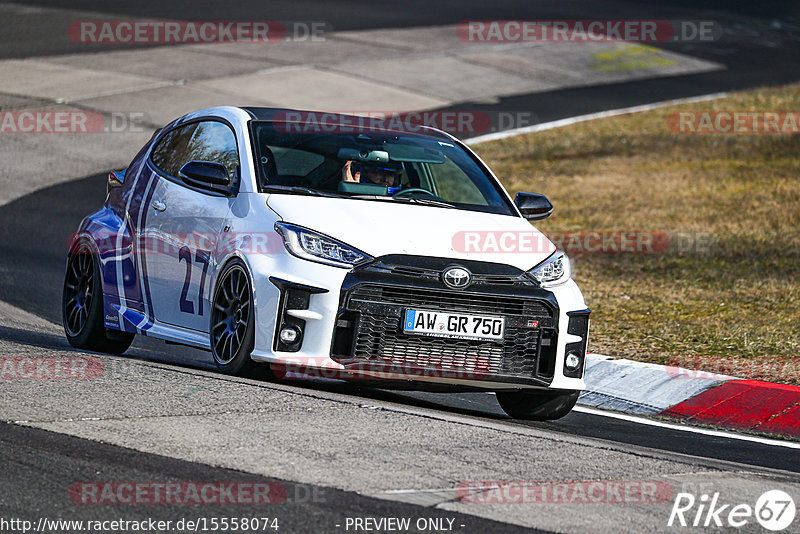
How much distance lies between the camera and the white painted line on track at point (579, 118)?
72.5 feet

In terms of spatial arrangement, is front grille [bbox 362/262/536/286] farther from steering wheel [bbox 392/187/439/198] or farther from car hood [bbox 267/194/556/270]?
steering wheel [bbox 392/187/439/198]

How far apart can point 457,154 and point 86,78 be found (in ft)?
50.6

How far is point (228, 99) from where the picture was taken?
2230 cm

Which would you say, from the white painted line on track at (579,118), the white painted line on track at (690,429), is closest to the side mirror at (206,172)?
the white painted line on track at (690,429)

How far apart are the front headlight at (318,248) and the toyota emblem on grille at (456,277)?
427 mm

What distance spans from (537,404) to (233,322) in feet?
6.23

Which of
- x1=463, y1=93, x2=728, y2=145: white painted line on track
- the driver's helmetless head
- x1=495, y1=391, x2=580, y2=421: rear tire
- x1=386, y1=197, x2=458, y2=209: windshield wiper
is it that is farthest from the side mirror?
x1=463, y1=93, x2=728, y2=145: white painted line on track

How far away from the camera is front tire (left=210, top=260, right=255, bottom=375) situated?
7.54 meters

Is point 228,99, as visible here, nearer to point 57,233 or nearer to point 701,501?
point 57,233

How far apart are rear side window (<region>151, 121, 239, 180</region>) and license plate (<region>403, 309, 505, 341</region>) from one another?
170cm

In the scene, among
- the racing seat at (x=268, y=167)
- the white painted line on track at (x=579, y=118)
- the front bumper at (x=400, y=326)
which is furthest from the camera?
the white painted line on track at (x=579, y=118)

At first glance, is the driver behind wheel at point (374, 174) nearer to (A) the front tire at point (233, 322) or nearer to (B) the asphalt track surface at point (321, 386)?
(A) the front tire at point (233, 322)

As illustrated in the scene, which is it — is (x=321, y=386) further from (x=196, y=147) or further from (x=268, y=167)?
(x=196, y=147)

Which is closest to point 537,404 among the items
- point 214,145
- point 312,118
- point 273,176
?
point 273,176
